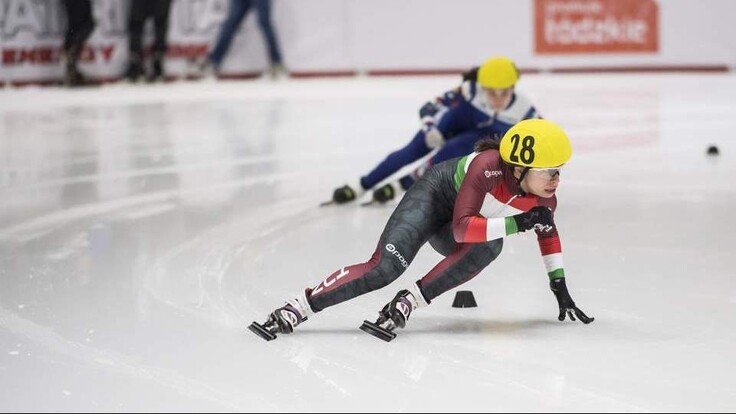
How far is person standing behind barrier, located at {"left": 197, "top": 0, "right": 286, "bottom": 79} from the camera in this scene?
1772 centimetres

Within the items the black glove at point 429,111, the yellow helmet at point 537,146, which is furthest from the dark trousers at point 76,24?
the yellow helmet at point 537,146

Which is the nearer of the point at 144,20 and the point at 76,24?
the point at 76,24

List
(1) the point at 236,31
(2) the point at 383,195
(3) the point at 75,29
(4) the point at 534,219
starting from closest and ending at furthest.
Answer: (4) the point at 534,219
(2) the point at 383,195
(3) the point at 75,29
(1) the point at 236,31

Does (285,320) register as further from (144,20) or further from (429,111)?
(144,20)

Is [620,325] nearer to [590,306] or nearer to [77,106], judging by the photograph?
[590,306]

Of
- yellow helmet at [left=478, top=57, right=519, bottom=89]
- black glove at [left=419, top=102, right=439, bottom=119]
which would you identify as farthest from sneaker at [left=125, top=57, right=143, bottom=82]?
yellow helmet at [left=478, top=57, right=519, bottom=89]

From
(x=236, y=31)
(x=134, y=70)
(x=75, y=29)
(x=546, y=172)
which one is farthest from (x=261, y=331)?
(x=236, y=31)

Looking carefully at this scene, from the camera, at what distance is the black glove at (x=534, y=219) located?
4.59 meters

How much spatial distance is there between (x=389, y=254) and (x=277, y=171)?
496cm

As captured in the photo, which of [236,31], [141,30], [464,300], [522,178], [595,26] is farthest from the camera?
[236,31]

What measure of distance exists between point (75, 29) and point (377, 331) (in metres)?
12.9

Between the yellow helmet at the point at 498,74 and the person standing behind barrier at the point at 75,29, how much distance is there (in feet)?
33.6

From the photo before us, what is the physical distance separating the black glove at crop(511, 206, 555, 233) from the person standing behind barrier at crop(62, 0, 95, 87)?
13079 millimetres

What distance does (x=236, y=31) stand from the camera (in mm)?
18031
